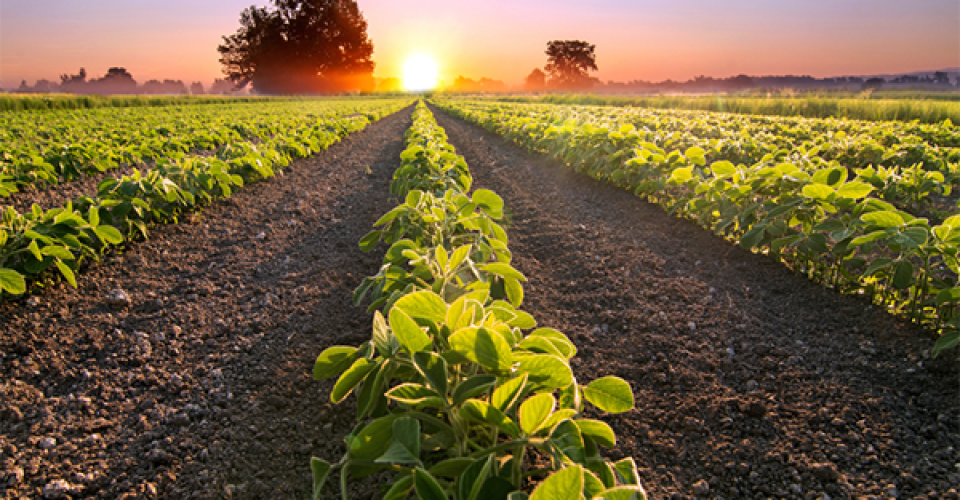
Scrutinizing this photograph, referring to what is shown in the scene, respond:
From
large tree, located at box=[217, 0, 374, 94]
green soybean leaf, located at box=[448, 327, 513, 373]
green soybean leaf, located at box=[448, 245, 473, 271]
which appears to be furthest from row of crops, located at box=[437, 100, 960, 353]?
large tree, located at box=[217, 0, 374, 94]

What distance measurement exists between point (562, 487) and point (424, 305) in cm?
46

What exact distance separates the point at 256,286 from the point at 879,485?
3.41 metres

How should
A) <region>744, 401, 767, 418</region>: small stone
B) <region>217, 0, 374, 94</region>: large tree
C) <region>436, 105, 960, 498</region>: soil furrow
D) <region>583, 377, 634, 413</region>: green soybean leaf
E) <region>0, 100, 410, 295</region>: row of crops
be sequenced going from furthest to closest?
<region>217, 0, 374, 94</region>: large tree
<region>0, 100, 410, 295</region>: row of crops
<region>744, 401, 767, 418</region>: small stone
<region>436, 105, 960, 498</region>: soil furrow
<region>583, 377, 634, 413</region>: green soybean leaf

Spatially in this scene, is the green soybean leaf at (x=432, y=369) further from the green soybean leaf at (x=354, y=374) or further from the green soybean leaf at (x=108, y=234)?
the green soybean leaf at (x=108, y=234)

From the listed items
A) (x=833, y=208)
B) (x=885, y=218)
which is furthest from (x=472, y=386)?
(x=833, y=208)

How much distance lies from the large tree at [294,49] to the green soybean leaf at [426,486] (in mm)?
68227

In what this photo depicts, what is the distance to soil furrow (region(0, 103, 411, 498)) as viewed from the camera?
160 cm

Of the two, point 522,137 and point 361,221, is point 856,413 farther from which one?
point 522,137

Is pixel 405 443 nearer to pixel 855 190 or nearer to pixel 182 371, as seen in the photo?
pixel 182 371

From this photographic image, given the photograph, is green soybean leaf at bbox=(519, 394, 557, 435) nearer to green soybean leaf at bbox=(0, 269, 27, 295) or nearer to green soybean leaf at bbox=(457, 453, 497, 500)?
green soybean leaf at bbox=(457, 453, 497, 500)

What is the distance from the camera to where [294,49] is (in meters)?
60.5

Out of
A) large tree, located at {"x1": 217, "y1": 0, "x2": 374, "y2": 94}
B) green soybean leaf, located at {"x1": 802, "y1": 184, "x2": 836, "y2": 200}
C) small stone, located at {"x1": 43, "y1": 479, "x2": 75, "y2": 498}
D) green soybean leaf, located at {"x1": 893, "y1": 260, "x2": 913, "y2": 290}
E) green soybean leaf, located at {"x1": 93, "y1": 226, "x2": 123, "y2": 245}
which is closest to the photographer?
small stone, located at {"x1": 43, "y1": 479, "x2": 75, "y2": 498}

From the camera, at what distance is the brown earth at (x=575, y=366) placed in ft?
5.22

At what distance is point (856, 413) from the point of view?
1.81m
